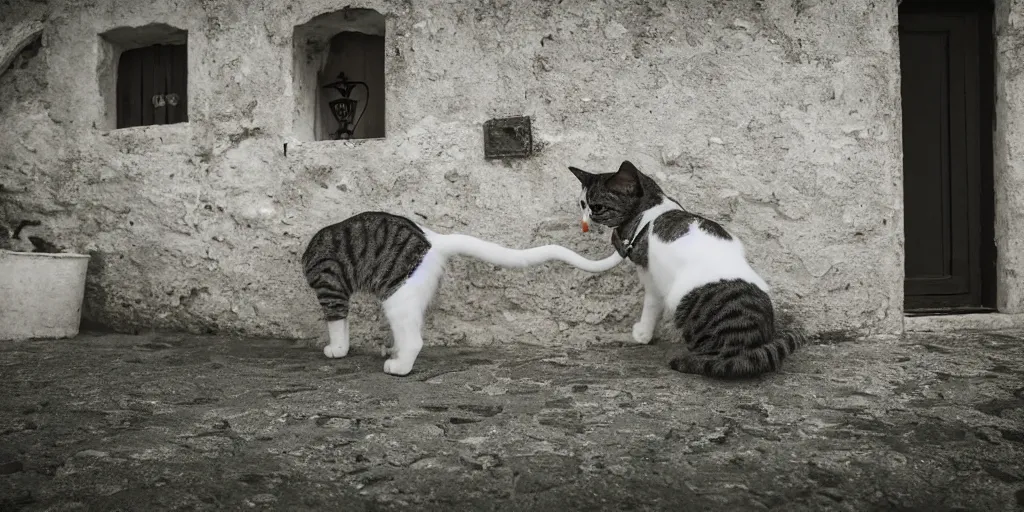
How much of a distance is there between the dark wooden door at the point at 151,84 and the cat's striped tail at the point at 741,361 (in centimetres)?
377

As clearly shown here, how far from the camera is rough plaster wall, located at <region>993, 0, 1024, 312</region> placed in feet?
11.4

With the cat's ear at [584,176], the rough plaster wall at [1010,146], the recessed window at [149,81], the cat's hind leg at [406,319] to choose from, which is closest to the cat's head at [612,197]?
the cat's ear at [584,176]

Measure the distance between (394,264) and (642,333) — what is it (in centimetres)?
128

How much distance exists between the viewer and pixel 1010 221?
351cm

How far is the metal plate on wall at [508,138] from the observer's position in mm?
3418

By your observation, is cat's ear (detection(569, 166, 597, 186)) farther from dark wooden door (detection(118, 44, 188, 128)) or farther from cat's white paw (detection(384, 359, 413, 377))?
dark wooden door (detection(118, 44, 188, 128))

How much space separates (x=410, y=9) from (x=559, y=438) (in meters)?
2.60

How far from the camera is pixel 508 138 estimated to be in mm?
3434

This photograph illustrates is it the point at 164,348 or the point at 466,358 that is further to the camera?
the point at 164,348

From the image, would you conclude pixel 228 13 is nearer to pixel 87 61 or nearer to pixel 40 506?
pixel 87 61

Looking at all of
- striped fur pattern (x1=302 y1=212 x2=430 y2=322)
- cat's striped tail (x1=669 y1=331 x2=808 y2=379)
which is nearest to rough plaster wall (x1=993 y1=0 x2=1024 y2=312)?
cat's striped tail (x1=669 y1=331 x2=808 y2=379)

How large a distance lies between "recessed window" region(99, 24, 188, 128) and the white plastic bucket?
3.49 feet

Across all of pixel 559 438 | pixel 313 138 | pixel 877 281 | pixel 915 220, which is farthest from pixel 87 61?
pixel 915 220

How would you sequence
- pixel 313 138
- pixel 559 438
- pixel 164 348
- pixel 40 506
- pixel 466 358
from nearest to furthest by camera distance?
pixel 40 506, pixel 559 438, pixel 466 358, pixel 164 348, pixel 313 138
